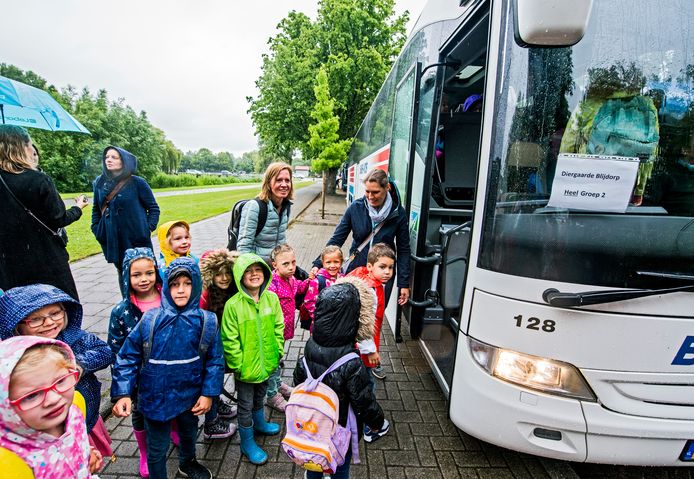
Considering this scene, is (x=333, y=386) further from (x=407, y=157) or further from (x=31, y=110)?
(x=31, y=110)

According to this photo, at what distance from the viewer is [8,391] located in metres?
1.12

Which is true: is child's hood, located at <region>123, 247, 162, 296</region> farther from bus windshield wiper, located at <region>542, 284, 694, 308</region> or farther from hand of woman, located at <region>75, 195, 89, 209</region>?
bus windshield wiper, located at <region>542, 284, 694, 308</region>

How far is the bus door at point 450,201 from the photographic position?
285 cm

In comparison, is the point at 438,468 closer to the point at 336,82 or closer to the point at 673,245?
the point at 673,245

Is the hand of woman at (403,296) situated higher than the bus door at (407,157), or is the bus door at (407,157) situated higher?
the bus door at (407,157)

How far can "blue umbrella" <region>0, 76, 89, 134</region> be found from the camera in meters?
3.90

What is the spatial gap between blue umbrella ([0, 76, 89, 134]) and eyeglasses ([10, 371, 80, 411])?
4.06m

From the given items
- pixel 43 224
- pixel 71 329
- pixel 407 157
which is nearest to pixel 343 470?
pixel 71 329

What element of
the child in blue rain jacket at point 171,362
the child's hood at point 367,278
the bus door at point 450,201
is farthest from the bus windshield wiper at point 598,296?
the child in blue rain jacket at point 171,362

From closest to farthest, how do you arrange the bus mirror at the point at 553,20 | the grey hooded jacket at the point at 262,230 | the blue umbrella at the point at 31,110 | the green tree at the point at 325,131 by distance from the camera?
the bus mirror at the point at 553,20 → the grey hooded jacket at the point at 262,230 → the blue umbrella at the point at 31,110 → the green tree at the point at 325,131

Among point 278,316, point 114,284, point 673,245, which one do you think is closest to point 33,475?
point 278,316

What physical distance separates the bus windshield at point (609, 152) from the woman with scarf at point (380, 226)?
145 centimetres

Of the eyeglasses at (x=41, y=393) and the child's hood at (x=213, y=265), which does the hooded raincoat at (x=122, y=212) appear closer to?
the child's hood at (x=213, y=265)

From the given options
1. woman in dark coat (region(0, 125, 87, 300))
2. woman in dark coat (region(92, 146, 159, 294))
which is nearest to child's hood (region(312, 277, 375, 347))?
woman in dark coat (region(0, 125, 87, 300))
